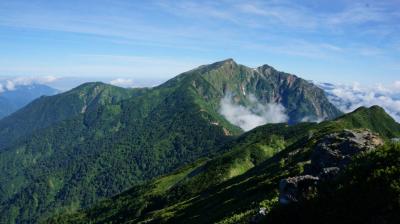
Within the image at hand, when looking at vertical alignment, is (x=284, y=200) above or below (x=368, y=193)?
below

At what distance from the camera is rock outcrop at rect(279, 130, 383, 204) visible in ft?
94.9

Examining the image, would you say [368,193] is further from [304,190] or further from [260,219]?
[260,219]

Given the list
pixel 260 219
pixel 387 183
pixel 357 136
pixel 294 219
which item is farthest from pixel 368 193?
pixel 357 136

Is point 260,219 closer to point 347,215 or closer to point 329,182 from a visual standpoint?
point 329,182

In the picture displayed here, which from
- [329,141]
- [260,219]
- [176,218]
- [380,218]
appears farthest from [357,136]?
[176,218]

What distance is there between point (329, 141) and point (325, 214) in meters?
48.2

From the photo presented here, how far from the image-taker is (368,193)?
2312cm

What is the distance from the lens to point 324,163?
58312 mm

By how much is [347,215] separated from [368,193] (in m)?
1.86

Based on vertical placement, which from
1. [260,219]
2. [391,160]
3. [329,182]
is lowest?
[260,219]

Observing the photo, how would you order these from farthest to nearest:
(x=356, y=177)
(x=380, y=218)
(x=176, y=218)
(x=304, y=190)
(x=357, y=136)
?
1. (x=176, y=218)
2. (x=357, y=136)
3. (x=304, y=190)
4. (x=356, y=177)
5. (x=380, y=218)

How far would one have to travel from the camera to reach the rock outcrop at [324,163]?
1139 inches

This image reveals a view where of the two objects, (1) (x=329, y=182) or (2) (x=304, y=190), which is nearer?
(1) (x=329, y=182)

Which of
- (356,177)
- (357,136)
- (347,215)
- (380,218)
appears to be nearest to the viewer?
(380,218)
